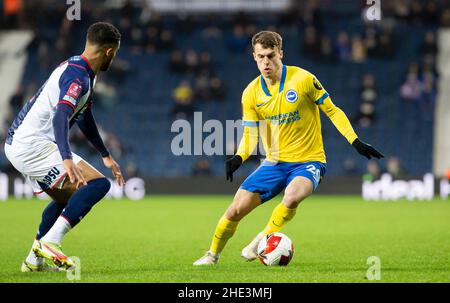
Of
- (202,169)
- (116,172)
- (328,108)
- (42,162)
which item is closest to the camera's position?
(42,162)

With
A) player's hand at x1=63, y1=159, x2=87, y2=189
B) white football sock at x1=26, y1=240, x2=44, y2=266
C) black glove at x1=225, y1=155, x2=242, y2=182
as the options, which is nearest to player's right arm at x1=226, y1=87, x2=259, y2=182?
black glove at x1=225, y1=155, x2=242, y2=182

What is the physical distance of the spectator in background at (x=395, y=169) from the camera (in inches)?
916

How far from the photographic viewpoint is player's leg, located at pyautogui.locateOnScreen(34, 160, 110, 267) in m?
7.83

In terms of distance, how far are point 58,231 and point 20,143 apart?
2.91ft

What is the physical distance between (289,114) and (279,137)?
0.87 ft

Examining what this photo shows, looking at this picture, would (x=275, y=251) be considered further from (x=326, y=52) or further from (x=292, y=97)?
(x=326, y=52)

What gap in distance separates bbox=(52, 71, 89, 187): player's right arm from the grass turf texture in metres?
0.93

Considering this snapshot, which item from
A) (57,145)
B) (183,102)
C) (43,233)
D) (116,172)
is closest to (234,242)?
(116,172)

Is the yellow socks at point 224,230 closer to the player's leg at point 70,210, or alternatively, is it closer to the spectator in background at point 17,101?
the player's leg at point 70,210

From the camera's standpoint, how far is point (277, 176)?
29.3ft

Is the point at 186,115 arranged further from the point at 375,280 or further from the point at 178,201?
the point at 375,280

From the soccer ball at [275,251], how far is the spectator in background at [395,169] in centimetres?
1479

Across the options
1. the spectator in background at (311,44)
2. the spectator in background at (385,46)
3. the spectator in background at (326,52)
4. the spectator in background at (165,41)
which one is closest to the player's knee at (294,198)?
the spectator in background at (311,44)

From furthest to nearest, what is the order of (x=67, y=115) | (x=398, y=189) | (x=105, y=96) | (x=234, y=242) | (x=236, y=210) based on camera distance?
(x=105, y=96) → (x=398, y=189) → (x=234, y=242) → (x=236, y=210) → (x=67, y=115)
